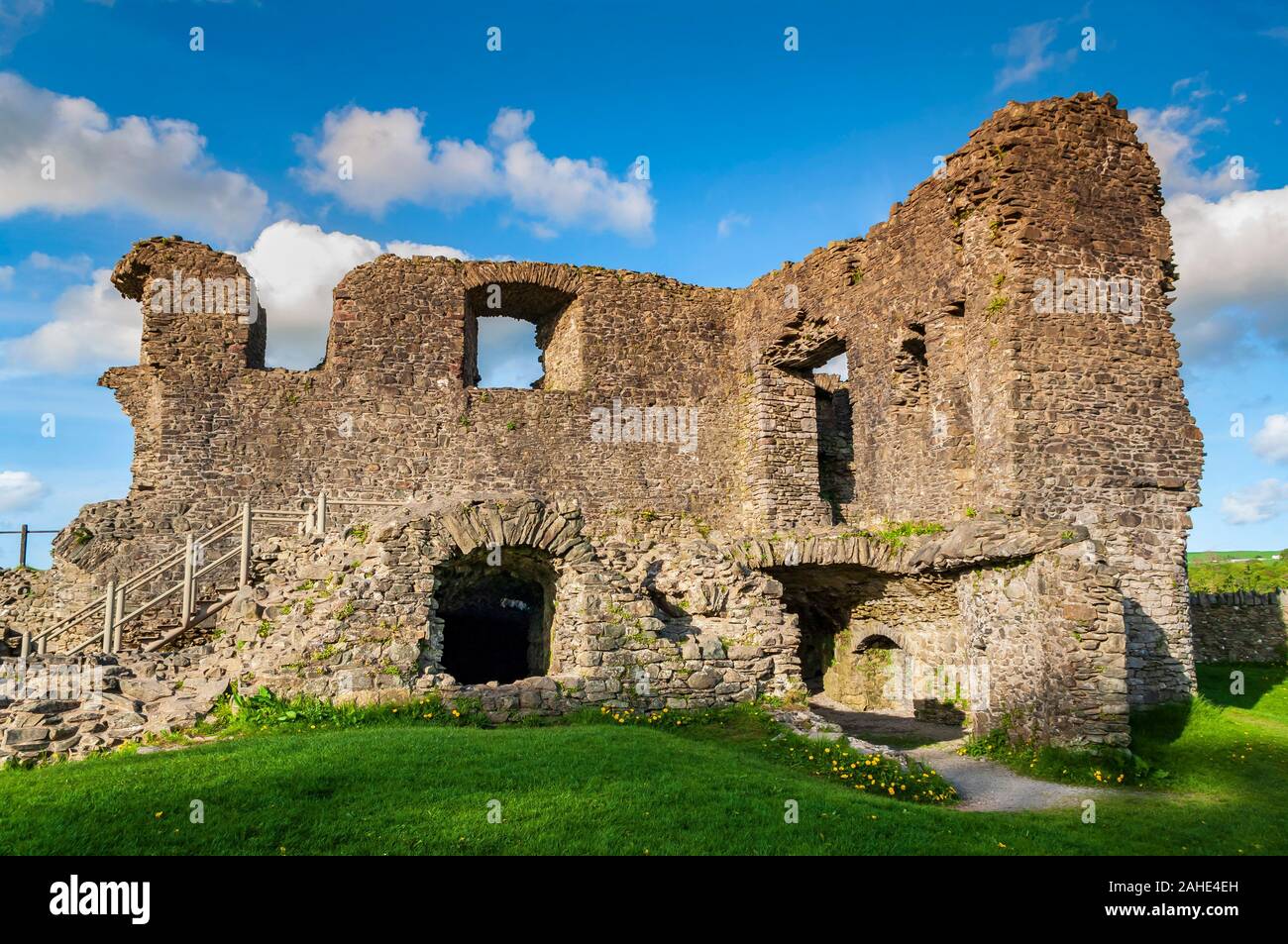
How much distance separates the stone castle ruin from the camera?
12977mm

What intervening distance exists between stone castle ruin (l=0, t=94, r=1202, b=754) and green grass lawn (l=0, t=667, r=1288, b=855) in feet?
7.11

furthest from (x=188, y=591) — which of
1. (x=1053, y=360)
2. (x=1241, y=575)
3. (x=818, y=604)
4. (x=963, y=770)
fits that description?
(x=1241, y=575)

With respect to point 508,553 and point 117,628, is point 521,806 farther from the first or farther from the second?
point 117,628

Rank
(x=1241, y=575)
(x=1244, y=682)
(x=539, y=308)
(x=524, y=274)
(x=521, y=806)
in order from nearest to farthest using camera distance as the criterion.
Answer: (x=521, y=806), (x=1244, y=682), (x=524, y=274), (x=539, y=308), (x=1241, y=575)

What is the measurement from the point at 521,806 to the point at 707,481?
17177 mm

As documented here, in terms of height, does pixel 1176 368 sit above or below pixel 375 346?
below

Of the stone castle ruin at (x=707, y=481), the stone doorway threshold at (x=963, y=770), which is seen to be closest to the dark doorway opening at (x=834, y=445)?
the stone castle ruin at (x=707, y=481)

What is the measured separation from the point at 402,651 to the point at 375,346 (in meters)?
12.4

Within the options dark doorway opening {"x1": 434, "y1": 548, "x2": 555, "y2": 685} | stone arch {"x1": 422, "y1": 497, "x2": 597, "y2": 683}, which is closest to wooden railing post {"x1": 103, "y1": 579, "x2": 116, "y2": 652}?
dark doorway opening {"x1": 434, "y1": 548, "x2": 555, "y2": 685}

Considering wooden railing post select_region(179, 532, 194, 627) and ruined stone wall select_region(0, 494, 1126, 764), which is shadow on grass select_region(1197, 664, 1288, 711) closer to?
ruined stone wall select_region(0, 494, 1126, 764)

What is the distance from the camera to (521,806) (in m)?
7.74
